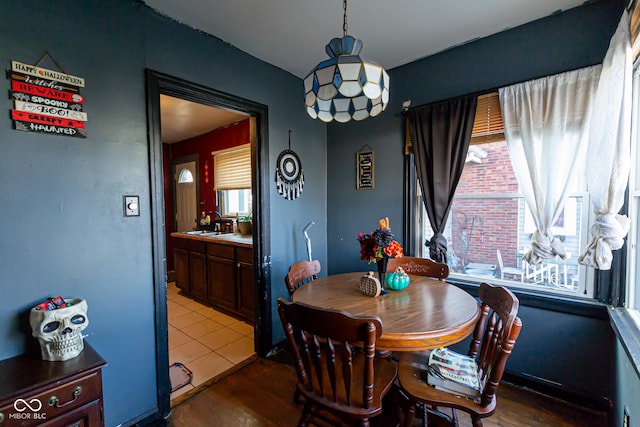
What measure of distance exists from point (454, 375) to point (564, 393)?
3.94 feet

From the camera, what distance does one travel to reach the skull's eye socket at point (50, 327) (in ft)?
4.24

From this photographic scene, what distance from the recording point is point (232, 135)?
4.19 m

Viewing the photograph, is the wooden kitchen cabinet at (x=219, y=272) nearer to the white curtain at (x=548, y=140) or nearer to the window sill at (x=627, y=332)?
the white curtain at (x=548, y=140)

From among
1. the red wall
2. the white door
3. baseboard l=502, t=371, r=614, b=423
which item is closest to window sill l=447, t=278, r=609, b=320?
baseboard l=502, t=371, r=614, b=423

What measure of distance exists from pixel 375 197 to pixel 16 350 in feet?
8.72

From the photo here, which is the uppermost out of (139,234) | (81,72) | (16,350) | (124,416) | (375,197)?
(81,72)

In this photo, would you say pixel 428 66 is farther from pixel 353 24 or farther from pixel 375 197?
pixel 375 197

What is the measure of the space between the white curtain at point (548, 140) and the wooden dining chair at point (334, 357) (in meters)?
1.47

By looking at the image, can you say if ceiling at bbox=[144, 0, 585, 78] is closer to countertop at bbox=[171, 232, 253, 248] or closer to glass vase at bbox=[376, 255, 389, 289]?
glass vase at bbox=[376, 255, 389, 289]

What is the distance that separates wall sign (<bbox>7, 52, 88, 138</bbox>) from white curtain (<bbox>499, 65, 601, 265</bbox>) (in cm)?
276

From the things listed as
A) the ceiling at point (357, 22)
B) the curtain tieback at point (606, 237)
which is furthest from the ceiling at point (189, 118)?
the curtain tieback at point (606, 237)

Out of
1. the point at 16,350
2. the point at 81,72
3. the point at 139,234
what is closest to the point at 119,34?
the point at 81,72

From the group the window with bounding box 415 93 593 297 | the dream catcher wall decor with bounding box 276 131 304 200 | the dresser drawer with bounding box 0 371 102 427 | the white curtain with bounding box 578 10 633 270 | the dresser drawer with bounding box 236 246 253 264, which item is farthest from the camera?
the dresser drawer with bounding box 236 246 253 264

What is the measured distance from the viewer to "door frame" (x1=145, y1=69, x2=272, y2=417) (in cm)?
182
